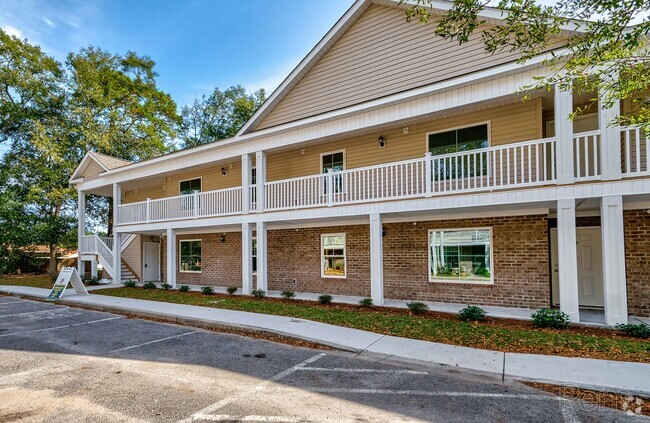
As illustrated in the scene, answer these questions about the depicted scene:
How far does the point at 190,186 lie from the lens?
16984 mm

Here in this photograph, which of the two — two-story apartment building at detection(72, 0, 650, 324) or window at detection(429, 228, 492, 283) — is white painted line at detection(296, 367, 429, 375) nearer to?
two-story apartment building at detection(72, 0, 650, 324)

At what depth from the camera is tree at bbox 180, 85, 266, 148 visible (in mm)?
31328

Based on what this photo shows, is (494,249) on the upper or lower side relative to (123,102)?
lower

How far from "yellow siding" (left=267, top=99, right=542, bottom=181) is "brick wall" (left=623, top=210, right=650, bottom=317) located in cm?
298

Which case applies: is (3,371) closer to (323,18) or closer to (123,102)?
(323,18)

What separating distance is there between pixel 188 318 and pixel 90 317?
131 inches

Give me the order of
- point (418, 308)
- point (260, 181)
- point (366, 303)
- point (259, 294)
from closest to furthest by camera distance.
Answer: point (418, 308), point (366, 303), point (259, 294), point (260, 181)

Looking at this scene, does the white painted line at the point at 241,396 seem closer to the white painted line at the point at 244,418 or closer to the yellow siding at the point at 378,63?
the white painted line at the point at 244,418

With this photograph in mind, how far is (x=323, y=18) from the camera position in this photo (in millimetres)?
14211

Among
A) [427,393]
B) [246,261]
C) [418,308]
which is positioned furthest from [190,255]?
[427,393]

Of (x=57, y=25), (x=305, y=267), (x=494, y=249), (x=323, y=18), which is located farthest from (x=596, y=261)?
(x=57, y=25)

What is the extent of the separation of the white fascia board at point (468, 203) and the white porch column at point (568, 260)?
1.08 ft

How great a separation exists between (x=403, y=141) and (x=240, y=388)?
28.9 feet

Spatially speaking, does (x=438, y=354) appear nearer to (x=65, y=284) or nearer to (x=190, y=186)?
(x=65, y=284)
